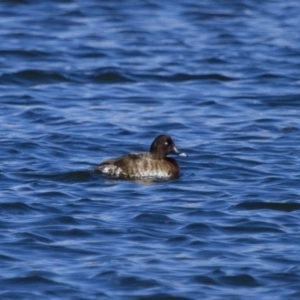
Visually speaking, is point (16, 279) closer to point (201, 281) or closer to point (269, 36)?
point (201, 281)

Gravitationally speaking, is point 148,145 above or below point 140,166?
below

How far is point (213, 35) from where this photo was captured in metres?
23.7

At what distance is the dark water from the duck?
15cm

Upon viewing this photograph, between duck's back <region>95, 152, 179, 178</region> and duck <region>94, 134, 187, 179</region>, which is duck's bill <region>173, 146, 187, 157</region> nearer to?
duck <region>94, 134, 187, 179</region>

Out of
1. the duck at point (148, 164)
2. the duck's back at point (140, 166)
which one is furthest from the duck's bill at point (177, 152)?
the duck's back at point (140, 166)

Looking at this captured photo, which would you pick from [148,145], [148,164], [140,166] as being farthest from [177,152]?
[148,145]

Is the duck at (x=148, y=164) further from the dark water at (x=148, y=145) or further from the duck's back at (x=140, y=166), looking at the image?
the dark water at (x=148, y=145)

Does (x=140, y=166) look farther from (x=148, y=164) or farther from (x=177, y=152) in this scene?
(x=177, y=152)

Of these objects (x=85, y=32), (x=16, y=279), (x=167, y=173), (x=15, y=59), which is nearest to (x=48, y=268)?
(x=16, y=279)

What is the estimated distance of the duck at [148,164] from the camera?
13469mm

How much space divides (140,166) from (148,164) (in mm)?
114

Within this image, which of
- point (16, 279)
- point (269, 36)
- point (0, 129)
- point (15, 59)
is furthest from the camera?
point (269, 36)

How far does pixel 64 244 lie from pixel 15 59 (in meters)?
10.7

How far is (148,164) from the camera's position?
1377cm
